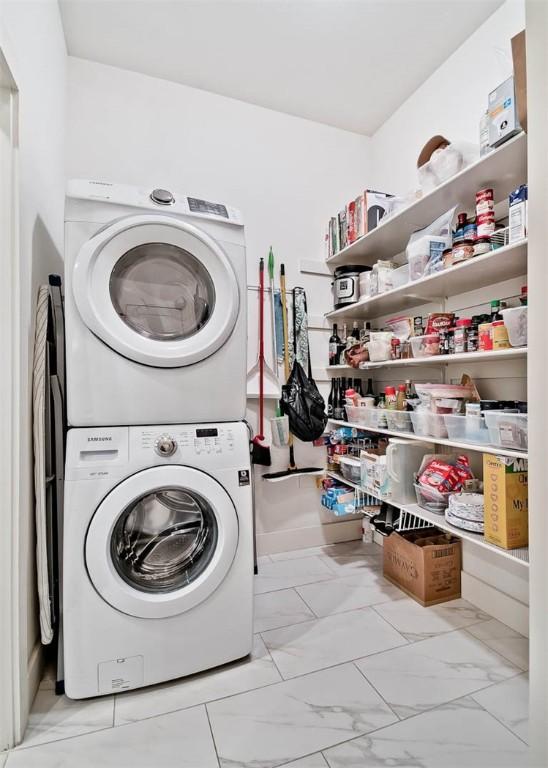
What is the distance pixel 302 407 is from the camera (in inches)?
88.1

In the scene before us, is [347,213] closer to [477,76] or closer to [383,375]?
[477,76]

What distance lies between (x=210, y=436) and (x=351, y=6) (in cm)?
205

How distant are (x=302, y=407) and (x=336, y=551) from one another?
934 millimetres

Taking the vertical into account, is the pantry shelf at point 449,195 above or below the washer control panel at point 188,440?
above

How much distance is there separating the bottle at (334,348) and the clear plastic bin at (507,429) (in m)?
1.14

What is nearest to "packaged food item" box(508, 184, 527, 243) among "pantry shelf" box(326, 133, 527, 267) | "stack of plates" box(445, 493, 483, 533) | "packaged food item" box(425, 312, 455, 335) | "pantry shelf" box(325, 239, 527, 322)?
"pantry shelf" box(325, 239, 527, 322)

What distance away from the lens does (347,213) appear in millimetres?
2262

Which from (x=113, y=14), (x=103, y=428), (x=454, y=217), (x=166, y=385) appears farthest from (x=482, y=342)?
(x=113, y=14)

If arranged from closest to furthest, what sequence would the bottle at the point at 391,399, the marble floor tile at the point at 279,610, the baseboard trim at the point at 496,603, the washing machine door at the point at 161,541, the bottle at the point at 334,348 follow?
1. the washing machine door at the point at 161,541
2. the baseboard trim at the point at 496,603
3. the marble floor tile at the point at 279,610
4. the bottle at the point at 391,399
5. the bottle at the point at 334,348

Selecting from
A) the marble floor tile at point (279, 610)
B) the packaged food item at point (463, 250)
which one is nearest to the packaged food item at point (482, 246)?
the packaged food item at point (463, 250)

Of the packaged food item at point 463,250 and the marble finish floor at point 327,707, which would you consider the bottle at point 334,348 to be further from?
the marble finish floor at point 327,707

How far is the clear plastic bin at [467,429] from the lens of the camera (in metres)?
1.40

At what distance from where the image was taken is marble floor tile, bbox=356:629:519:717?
47.6 inches
